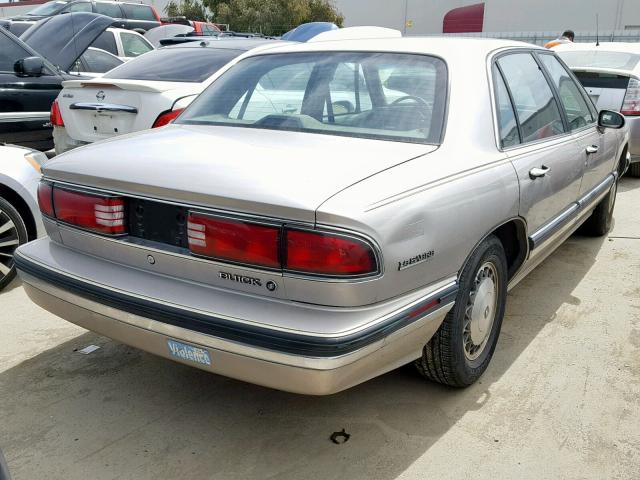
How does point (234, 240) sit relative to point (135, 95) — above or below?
below

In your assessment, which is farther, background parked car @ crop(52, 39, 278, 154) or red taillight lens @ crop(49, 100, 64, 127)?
red taillight lens @ crop(49, 100, 64, 127)

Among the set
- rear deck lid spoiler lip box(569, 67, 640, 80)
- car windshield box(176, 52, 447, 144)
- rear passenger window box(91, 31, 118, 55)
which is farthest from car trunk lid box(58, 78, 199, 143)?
rear passenger window box(91, 31, 118, 55)

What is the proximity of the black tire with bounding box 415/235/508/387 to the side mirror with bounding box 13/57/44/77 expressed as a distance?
16.5 feet

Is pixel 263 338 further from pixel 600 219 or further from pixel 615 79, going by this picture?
pixel 615 79

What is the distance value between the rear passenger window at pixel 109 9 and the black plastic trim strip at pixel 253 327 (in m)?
15.1

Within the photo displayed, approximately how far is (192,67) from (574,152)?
126 inches

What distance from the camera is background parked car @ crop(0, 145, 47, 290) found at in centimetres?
405

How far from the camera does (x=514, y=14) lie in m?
30.0

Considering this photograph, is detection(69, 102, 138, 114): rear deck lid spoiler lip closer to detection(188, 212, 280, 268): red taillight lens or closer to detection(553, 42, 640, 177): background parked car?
detection(188, 212, 280, 268): red taillight lens

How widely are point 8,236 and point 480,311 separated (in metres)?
2.93

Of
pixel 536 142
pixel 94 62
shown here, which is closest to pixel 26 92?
pixel 94 62

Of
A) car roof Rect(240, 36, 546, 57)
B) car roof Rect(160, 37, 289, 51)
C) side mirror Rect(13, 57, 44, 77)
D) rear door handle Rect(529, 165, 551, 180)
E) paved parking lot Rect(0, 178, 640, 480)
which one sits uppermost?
car roof Rect(240, 36, 546, 57)

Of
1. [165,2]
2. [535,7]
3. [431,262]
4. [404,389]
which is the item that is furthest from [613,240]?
[165,2]

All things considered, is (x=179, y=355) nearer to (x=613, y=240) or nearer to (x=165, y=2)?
(x=613, y=240)
